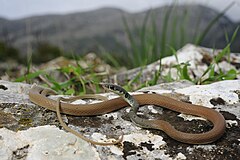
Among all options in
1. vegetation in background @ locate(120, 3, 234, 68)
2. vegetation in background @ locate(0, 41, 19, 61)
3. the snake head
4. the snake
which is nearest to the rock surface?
the snake

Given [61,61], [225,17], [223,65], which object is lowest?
[61,61]

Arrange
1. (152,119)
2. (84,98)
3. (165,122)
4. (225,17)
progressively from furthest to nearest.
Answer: (225,17) → (84,98) → (152,119) → (165,122)

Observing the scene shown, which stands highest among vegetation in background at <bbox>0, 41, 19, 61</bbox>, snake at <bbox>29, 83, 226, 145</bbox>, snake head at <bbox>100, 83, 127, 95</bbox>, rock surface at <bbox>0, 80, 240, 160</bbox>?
snake head at <bbox>100, 83, 127, 95</bbox>

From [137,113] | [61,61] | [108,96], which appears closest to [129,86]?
[108,96]

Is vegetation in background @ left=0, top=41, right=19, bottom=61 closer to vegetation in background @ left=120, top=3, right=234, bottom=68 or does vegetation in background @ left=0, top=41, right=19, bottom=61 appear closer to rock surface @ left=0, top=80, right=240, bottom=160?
vegetation in background @ left=120, top=3, right=234, bottom=68

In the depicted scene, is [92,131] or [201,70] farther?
[201,70]

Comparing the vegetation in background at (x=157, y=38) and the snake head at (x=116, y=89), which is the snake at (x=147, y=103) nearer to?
the snake head at (x=116, y=89)

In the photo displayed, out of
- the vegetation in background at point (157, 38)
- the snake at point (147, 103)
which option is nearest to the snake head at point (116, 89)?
the snake at point (147, 103)

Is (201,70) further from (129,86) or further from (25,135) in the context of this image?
(25,135)

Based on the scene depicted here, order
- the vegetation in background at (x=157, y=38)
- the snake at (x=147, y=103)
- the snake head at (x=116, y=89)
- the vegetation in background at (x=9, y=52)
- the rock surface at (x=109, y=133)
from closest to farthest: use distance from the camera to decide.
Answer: the rock surface at (x=109, y=133) < the snake at (x=147, y=103) < the snake head at (x=116, y=89) < the vegetation in background at (x=157, y=38) < the vegetation in background at (x=9, y=52)
